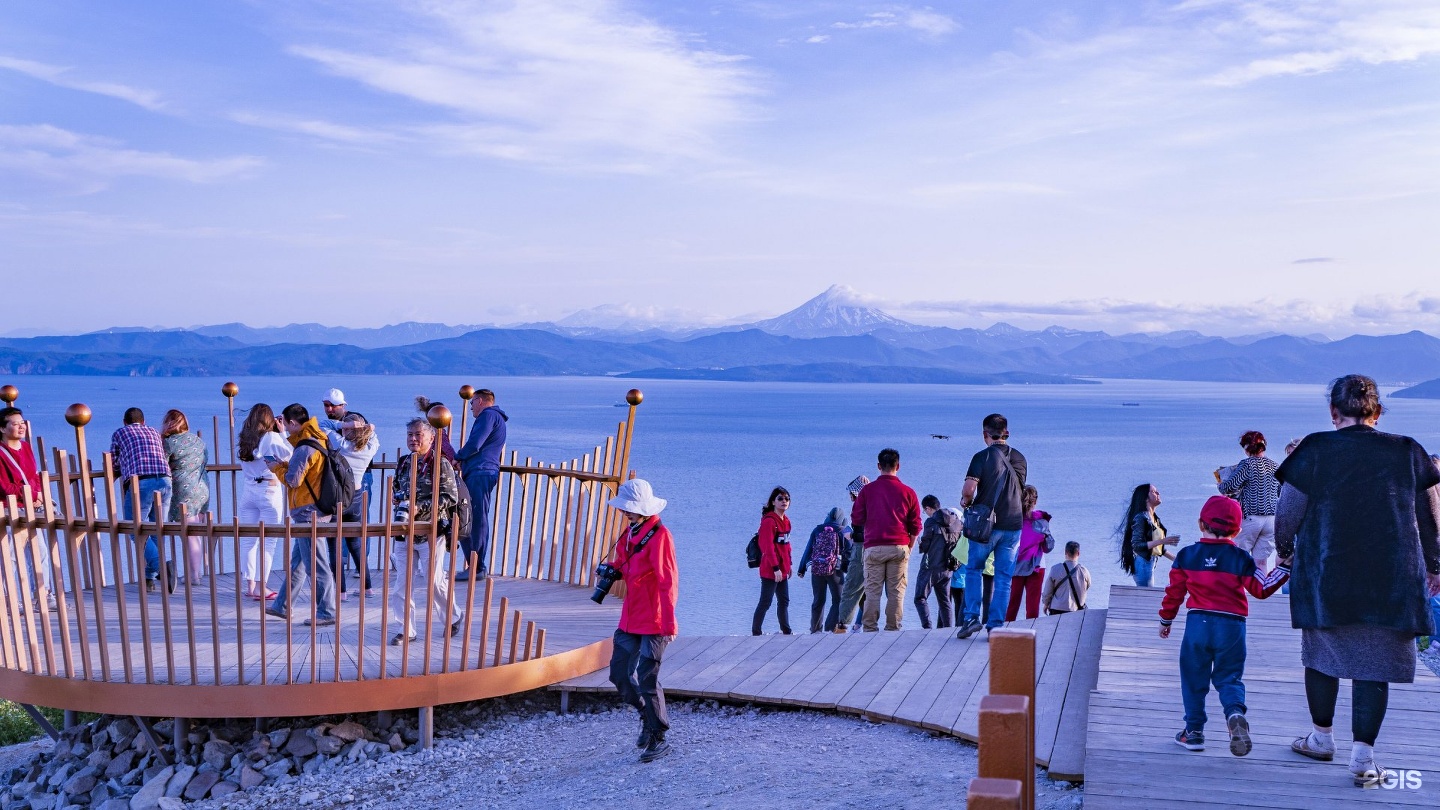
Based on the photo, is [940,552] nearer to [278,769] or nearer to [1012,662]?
[278,769]

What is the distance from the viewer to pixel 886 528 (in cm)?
1090

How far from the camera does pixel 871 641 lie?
32.7 feet

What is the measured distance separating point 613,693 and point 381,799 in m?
2.03

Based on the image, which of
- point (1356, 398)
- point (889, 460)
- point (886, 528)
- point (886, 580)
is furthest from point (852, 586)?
point (1356, 398)

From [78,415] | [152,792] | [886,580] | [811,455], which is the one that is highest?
[78,415]

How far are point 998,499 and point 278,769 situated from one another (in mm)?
5766

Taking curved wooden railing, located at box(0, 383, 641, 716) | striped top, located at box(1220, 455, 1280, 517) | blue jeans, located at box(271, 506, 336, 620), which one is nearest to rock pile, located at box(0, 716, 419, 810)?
curved wooden railing, located at box(0, 383, 641, 716)

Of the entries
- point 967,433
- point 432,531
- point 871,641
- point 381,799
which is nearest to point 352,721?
point 381,799

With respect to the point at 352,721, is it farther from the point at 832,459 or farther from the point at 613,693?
the point at 832,459

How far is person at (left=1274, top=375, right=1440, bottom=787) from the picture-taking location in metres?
4.92

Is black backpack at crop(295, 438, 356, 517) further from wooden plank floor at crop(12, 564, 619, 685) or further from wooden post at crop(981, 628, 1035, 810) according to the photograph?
wooden post at crop(981, 628, 1035, 810)

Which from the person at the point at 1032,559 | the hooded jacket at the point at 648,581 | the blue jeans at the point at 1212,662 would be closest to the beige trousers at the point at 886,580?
the person at the point at 1032,559

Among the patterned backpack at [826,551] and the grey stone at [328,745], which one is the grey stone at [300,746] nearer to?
the grey stone at [328,745]

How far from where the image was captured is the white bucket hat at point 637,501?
7086mm
